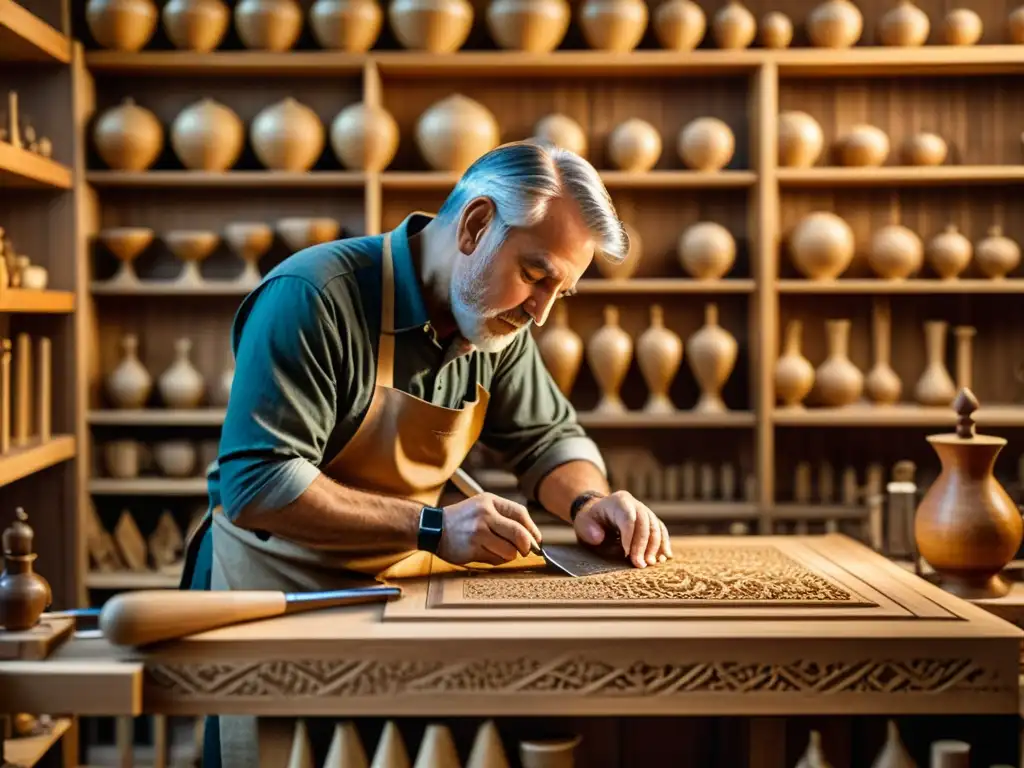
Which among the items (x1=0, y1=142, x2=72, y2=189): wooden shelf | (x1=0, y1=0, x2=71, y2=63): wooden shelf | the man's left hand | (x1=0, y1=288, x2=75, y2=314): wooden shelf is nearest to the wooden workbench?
the man's left hand

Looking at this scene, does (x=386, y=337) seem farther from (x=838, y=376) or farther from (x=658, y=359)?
(x=838, y=376)

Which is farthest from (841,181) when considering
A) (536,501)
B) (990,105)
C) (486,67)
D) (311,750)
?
(311,750)

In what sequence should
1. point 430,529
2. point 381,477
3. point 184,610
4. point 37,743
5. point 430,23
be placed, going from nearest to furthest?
point 184,610 → point 430,529 → point 381,477 → point 37,743 → point 430,23

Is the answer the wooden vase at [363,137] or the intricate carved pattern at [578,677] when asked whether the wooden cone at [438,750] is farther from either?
the wooden vase at [363,137]

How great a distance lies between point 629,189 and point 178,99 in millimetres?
1646

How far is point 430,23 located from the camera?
3.65 meters

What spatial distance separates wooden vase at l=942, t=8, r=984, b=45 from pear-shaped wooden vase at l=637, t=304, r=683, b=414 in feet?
4.38

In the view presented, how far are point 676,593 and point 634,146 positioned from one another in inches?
93.7

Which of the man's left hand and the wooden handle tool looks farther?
the man's left hand

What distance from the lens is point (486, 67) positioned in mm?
3732

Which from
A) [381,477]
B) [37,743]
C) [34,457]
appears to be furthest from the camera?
[34,457]

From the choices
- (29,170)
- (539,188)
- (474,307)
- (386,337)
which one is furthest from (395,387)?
(29,170)

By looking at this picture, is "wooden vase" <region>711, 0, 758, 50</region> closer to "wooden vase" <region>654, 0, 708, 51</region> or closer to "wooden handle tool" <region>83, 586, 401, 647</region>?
"wooden vase" <region>654, 0, 708, 51</region>

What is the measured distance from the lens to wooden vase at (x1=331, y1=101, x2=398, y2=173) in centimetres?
367
